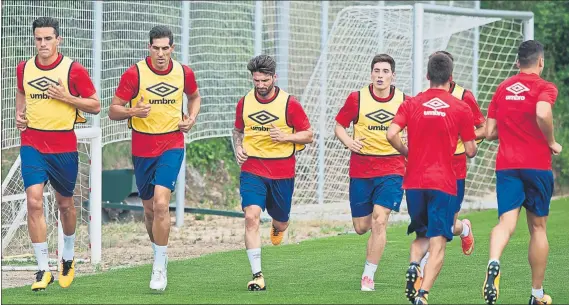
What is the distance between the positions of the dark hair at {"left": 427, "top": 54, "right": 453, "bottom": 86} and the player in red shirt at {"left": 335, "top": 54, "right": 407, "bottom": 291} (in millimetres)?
1845

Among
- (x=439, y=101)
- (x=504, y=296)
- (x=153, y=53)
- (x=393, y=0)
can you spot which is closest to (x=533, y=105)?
(x=439, y=101)

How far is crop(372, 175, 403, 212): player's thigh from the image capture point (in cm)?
1166

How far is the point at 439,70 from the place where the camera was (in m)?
9.83

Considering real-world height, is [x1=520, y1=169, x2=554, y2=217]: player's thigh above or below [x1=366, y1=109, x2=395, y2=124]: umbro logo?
Result: below

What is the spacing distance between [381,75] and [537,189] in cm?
223

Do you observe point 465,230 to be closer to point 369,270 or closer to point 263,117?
point 369,270

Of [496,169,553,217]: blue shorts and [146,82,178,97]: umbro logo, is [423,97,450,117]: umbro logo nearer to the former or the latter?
[496,169,553,217]: blue shorts

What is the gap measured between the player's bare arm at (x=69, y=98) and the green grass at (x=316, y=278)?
1.62 metres

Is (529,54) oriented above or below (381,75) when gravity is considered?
above

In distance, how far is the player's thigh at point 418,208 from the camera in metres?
9.87

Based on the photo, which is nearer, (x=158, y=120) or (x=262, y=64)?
(x=262, y=64)

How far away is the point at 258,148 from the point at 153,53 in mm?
1258

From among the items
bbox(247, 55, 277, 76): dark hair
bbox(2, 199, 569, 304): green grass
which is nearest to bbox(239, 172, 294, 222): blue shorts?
bbox(2, 199, 569, 304): green grass

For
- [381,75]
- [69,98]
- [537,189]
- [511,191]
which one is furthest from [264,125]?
[537,189]
